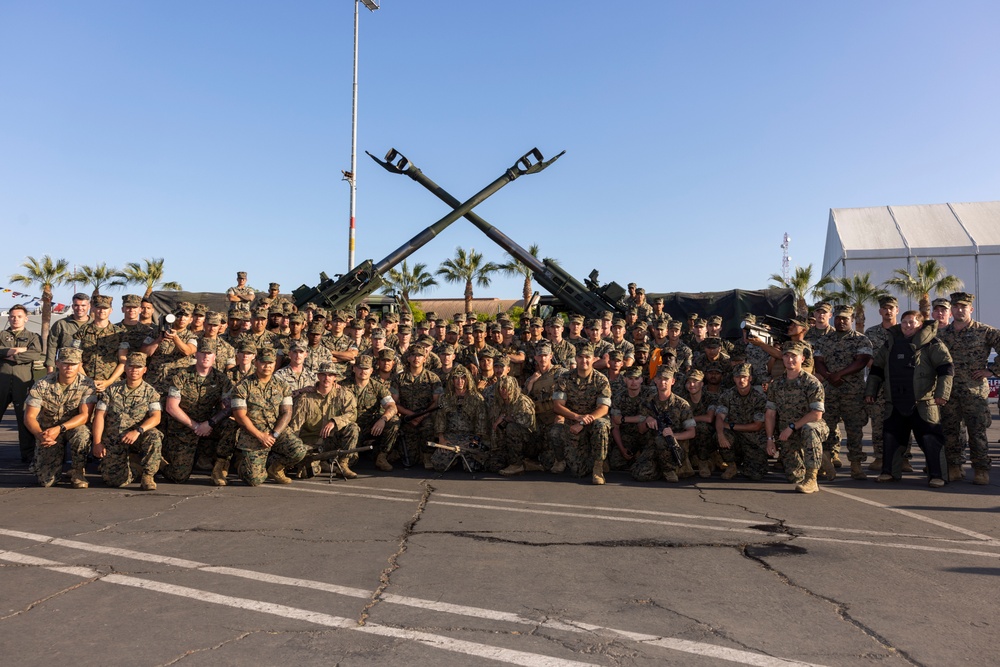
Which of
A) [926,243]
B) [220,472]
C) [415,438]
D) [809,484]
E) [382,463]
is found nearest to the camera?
[809,484]

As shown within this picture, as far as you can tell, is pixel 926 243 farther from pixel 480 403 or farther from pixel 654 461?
pixel 480 403

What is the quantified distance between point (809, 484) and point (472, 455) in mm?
3567

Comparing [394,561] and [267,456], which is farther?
[267,456]

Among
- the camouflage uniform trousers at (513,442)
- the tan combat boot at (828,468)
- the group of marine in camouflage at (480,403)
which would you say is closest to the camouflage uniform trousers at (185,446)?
the group of marine in camouflage at (480,403)

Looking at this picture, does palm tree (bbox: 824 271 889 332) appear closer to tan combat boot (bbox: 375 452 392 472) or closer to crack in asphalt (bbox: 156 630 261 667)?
tan combat boot (bbox: 375 452 392 472)

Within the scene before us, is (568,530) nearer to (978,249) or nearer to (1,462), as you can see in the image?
(1,462)

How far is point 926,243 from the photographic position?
100 ft

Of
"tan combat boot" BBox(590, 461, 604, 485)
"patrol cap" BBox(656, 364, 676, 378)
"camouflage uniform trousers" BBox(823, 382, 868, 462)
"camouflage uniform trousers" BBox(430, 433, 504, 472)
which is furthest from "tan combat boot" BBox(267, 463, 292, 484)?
"camouflage uniform trousers" BBox(823, 382, 868, 462)

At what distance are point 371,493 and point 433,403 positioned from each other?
2012 millimetres

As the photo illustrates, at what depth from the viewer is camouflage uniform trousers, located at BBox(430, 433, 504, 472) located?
334 inches

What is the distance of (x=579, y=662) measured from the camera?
3207 millimetres

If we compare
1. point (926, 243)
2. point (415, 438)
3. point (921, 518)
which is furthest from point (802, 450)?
point (926, 243)

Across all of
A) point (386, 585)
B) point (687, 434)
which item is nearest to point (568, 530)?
point (386, 585)

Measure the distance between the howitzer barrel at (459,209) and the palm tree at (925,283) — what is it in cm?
1752
